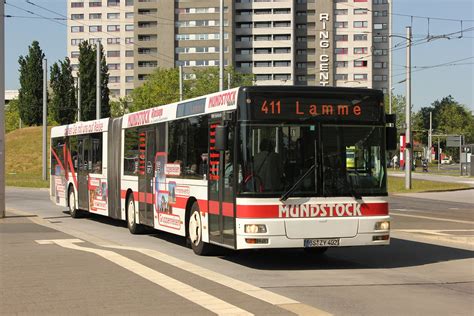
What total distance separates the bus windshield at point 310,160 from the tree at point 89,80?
89.2 meters

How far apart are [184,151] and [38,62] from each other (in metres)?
97.4

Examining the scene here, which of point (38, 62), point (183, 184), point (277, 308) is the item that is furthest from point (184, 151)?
point (38, 62)

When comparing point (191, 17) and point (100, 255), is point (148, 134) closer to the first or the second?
point (100, 255)

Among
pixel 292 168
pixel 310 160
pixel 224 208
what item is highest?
pixel 310 160

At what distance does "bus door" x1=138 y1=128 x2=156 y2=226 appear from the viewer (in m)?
15.1

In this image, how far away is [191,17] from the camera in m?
134

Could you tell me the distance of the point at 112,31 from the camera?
147125 mm

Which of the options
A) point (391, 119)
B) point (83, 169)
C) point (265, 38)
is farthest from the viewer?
point (265, 38)

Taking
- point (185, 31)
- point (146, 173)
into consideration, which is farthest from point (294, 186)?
point (185, 31)

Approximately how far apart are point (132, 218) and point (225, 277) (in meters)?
7.07

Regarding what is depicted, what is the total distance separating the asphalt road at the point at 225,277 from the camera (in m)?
7.79

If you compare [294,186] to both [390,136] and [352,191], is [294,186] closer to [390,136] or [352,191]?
[352,191]

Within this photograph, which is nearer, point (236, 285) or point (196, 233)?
point (236, 285)

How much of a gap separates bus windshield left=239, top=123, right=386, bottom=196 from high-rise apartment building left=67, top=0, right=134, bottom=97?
5436 inches
